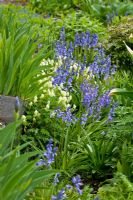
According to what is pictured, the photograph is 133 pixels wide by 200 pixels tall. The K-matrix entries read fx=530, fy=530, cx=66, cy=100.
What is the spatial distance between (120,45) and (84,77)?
1395 millimetres

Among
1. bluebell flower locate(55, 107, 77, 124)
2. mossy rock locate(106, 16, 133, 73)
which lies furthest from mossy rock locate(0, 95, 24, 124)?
mossy rock locate(106, 16, 133, 73)

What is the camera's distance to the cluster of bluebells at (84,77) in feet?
14.7

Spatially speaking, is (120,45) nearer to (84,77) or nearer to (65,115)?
(84,77)

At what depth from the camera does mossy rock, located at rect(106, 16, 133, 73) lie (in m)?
6.38

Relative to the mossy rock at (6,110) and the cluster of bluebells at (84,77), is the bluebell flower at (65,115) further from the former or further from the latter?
the mossy rock at (6,110)

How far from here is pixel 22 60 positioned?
180 inches

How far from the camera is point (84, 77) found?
5191 millimetres

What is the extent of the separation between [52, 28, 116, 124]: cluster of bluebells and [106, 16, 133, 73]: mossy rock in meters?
0.26

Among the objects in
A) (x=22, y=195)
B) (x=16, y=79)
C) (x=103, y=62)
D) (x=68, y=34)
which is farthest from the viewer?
(x=68, y=34)

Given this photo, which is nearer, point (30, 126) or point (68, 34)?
point (30, 126)

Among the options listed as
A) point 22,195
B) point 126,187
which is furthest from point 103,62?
point 22,195

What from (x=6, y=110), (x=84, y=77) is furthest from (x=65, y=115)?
(x=84, y=77)

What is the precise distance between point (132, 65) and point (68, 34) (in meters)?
1.28

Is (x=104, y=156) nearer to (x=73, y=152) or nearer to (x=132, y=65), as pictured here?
(x=73, y=152)
